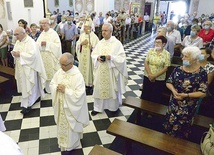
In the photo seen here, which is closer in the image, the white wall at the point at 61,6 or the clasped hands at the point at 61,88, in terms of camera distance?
the clasped hands at the point at 61,88

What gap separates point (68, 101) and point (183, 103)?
1590 millimetres

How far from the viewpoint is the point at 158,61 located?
3.60m

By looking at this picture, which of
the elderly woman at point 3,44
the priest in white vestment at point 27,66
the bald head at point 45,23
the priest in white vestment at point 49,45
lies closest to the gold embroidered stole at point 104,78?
the priest in white vestment at point 27,66

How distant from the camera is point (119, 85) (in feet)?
14.1

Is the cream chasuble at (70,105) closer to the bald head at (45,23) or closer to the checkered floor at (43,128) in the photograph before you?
the checkered floor at (43,128)

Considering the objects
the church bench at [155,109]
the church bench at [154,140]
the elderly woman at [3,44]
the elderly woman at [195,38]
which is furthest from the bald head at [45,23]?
the elderly woman at [195,38]

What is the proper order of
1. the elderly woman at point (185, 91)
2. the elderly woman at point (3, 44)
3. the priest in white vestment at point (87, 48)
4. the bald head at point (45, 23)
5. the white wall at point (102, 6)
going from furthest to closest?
the white wall at point (102, 6), the elderly woman at point (3, 44), the priest in white vestment at point (87, 48), the bald head at point (45, 23), the elderly woman at point (185, 91)

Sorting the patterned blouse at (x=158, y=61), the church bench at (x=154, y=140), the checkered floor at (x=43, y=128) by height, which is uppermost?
the patterned blouse at (x=158, y=61)

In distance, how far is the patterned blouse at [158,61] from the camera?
3.59 metres

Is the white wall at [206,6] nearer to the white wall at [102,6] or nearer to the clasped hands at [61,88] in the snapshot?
the white wall at [102,6]

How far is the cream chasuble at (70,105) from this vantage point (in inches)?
111

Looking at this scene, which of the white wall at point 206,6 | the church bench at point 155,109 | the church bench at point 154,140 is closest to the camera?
the church bench at point 154,140

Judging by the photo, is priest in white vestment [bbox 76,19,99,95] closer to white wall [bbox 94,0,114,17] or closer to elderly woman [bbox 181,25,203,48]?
elderly woman [bbox 181,25,203,48]

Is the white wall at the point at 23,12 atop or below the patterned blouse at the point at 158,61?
atop
